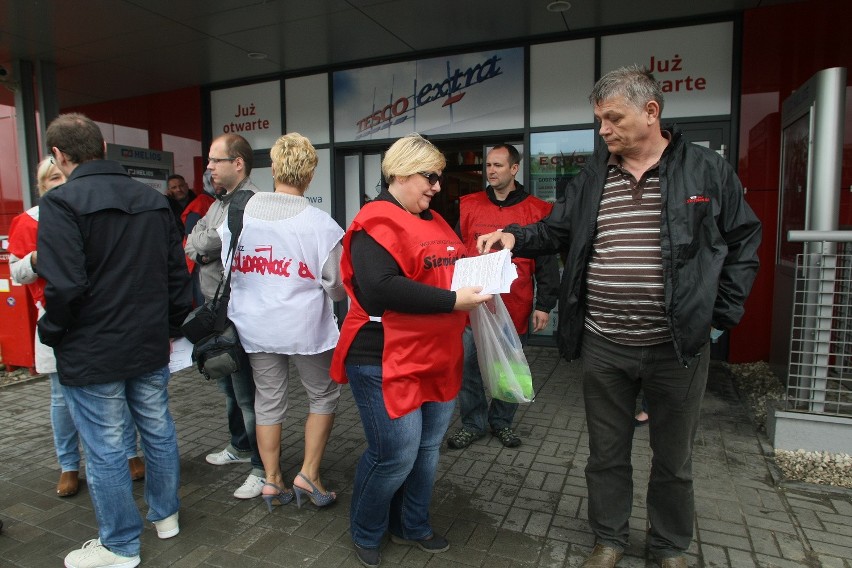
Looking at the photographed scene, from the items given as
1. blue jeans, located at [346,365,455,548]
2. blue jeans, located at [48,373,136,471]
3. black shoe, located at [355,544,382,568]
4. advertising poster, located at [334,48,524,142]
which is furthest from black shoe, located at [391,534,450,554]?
advertising poster, located at [334,48,524,142]

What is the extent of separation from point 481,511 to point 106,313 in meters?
2.08

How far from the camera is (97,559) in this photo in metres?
2.59

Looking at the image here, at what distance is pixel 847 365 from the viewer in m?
4.03

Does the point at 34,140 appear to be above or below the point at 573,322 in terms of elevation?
above

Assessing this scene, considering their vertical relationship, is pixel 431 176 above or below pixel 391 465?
above

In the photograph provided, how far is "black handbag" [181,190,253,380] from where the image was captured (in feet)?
9.51

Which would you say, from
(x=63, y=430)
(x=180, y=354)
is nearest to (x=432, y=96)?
(x=180, y=354)

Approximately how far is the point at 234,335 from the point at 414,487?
119 centimetres

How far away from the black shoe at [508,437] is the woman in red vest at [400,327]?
1.47m

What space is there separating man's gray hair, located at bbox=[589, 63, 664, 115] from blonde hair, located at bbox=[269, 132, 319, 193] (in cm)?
143

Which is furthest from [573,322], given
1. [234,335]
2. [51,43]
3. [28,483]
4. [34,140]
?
[34,140]

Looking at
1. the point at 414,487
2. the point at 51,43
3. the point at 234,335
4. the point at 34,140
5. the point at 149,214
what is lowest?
the point at 414,487

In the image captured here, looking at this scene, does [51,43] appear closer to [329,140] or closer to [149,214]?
[329,140]

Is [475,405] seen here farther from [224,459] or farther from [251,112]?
[251,112]
